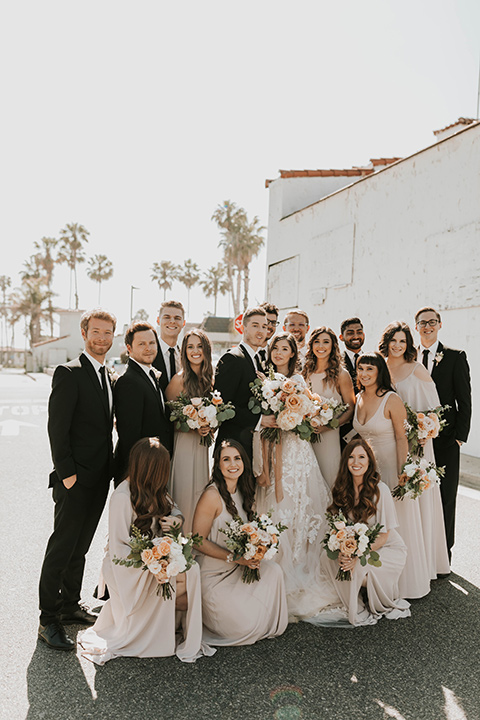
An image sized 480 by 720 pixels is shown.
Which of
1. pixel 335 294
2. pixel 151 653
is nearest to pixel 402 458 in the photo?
pixel 151 653

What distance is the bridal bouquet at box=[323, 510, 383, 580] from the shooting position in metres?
4.36

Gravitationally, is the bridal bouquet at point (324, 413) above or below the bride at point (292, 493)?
above

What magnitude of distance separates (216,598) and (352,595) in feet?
3.63

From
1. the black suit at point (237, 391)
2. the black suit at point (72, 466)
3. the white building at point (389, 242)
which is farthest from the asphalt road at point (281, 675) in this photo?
the white building at point (389, 242)

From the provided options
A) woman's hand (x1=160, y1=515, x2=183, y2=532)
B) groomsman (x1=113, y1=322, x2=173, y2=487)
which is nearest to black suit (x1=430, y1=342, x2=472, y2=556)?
groomsman (x1=113, y1=322, x2=173, y2=487)

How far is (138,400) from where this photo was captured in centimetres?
453

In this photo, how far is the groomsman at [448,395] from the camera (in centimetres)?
586

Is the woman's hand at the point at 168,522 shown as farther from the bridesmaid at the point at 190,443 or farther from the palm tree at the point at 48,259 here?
the palm tree at the point at 48,259

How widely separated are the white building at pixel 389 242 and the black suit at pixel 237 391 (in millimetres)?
7654

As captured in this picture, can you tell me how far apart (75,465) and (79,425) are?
0.30 meters

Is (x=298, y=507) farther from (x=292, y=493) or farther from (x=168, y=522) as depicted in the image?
(x=168, y=522)

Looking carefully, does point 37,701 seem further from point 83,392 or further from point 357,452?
point 357,452

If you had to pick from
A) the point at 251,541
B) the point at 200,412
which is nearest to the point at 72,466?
the point at 200,412

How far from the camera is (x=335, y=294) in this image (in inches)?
674
